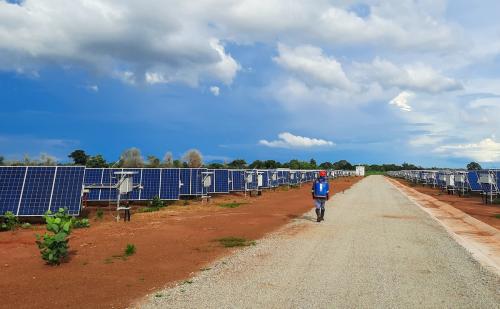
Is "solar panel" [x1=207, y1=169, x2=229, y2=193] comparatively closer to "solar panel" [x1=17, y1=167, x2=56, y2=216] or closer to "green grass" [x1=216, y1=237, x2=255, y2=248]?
"solar panel" [x1=17, y1=167, x2=56, y2=216]

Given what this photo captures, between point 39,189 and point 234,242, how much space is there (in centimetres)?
1116

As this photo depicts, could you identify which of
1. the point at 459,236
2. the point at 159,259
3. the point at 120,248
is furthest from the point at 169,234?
the point at 459,236

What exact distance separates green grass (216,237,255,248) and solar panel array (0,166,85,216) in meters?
8.51

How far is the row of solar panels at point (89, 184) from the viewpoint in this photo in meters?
19.8

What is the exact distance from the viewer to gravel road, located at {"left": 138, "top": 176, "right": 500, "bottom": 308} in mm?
7824

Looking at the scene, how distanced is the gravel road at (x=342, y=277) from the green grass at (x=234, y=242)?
1.88 feet

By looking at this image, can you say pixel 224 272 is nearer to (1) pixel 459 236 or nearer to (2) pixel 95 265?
(2) pixel 95 265

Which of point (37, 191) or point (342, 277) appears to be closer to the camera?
point (342, 277)

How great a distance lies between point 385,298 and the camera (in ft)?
26.1

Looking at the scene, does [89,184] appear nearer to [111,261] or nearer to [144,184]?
[144,184]

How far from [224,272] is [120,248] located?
477cm

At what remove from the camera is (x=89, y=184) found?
30781 mm

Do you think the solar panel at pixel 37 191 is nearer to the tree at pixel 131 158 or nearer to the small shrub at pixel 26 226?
the small shrub at pixel 26 226

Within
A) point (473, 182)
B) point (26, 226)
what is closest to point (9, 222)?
point (26, 226)
